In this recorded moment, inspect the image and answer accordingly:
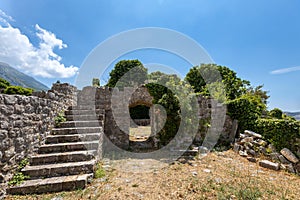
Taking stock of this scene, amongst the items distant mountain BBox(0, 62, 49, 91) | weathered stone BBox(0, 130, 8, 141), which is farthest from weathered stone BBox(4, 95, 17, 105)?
distant mountain BBox(0, 62, 49, 91)

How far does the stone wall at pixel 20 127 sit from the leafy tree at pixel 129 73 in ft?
45.2

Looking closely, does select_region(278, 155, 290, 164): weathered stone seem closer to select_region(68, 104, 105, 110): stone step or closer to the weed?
select_region(68, 104, 105, 110): stone step

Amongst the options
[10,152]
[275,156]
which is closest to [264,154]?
[275,156]

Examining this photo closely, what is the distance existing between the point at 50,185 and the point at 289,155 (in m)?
6.23

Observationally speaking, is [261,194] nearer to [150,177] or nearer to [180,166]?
[180,166]

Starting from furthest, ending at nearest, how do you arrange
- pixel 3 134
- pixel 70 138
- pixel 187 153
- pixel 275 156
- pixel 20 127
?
1. pixel 187 153
2. pixel 275 156
3. pixel 70 138
4. pixel 20 127
5. pixel 3 134

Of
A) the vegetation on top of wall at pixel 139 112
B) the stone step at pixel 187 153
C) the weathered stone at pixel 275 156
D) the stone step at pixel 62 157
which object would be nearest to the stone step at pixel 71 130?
the stone step at pixel 62 157

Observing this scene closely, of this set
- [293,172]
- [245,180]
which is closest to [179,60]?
Result: [245,180]

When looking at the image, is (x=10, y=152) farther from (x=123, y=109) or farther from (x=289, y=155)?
(x=289, y=155)

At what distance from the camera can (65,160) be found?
3.27 m

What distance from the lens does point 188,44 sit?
5.70 meters

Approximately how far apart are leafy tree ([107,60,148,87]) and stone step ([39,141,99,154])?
45.5 ft

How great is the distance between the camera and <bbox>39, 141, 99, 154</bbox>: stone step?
3.44 metres

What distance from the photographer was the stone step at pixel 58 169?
2836 millimetres
